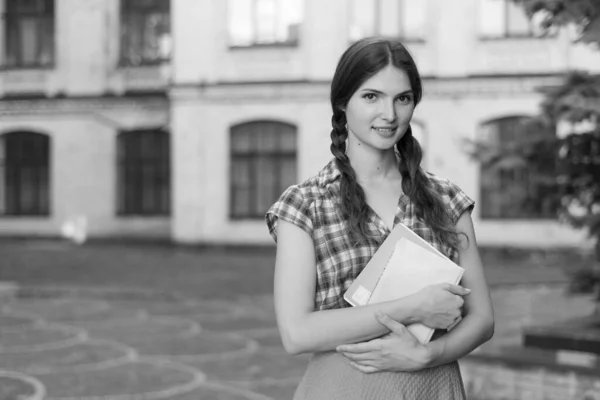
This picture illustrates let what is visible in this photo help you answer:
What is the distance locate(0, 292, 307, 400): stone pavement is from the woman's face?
497cm

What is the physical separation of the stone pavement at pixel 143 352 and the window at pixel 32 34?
14.1m

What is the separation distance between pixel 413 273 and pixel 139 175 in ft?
76.7

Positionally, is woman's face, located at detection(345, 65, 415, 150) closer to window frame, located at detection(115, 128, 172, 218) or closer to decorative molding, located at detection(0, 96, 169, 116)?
window frame, located at detection(115, 128, 172, 218)

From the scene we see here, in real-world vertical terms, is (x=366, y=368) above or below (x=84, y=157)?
above

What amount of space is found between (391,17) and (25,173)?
11356 mm

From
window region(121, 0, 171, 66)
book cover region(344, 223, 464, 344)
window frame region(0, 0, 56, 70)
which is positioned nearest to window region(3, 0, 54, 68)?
window frame region(0, 0, 56, 70)

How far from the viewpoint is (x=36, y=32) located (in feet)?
83.8

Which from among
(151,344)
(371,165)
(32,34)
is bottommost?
(151,344)

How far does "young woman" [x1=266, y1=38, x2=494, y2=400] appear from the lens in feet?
7.07

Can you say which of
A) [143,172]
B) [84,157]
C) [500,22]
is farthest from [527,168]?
[84,157]

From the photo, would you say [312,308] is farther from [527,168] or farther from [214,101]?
[214,101]

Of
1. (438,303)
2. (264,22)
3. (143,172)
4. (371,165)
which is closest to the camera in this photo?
(438,303)

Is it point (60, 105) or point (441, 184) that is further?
point (60, 105)

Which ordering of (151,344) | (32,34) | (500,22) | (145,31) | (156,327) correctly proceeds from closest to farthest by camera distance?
(151,344), (156,327), (500,22), (145,31), (32,34)
